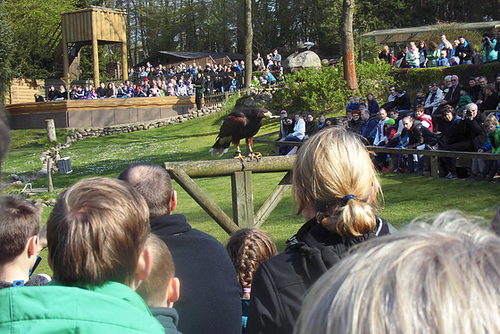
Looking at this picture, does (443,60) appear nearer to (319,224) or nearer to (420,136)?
A: (420,136)

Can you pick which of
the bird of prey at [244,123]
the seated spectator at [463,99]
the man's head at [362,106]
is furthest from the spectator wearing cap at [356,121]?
the bird of prey at [244,123]

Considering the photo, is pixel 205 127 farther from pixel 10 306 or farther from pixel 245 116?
pixel 10 306

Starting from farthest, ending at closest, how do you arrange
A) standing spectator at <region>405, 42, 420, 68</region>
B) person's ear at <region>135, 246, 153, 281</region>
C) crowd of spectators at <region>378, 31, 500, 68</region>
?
standing spectator at <region>405, 42, 420, 68</region>
crowd of spectators at <region>378, 31, 500, 68</region>
person's ear at <region>135, 246, 153, 281</region>

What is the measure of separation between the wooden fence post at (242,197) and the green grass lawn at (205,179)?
1.34 metres

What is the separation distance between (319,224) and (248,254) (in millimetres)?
980

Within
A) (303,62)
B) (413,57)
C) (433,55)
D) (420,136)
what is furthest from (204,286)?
A: (303,62)

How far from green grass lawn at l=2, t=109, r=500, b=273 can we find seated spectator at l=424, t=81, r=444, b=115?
9.27 ft

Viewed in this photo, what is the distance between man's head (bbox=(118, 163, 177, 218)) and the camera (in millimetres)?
2980

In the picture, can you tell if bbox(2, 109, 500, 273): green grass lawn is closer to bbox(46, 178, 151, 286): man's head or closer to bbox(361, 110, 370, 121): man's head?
bbox(46, 178, 151, 286): man's head

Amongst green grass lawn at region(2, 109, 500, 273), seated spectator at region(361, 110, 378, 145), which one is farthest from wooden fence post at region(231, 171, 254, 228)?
seated spectator at region(361, 110, 378, 145)

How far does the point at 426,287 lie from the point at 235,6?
55.2 meters

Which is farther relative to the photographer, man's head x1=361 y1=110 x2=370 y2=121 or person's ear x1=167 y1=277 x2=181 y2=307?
man's head x1=361 y1=110 x2=370 y2=121

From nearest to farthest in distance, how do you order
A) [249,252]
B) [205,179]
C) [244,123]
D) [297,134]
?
[249,252] → [244,123] → [205,179] → [297,134]

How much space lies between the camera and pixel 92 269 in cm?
159
